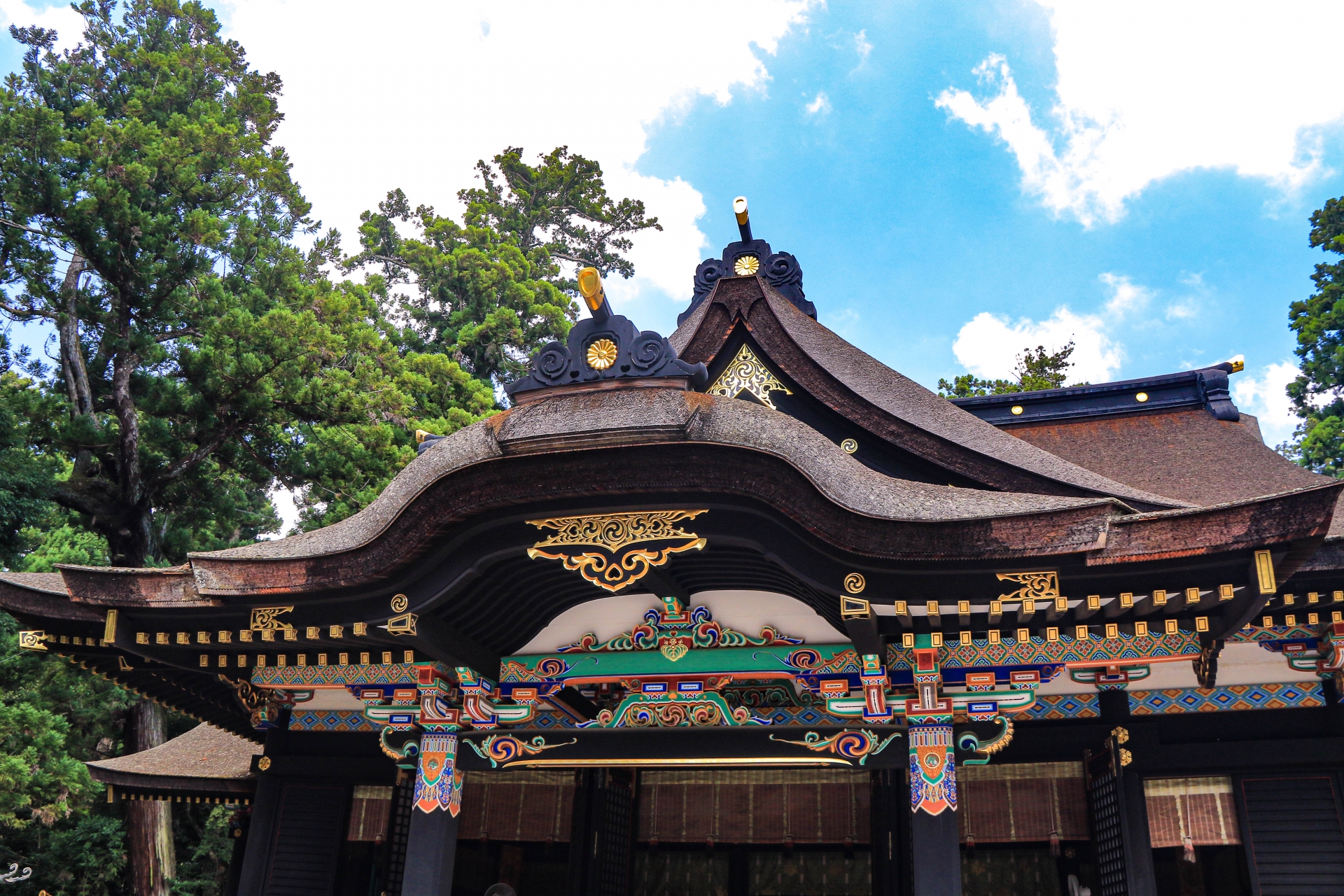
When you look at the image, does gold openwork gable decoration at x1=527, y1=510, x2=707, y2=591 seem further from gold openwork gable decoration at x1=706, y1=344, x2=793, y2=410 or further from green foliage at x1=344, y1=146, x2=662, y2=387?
green foliage at x1=344, y1=146, x2=662, y2=387

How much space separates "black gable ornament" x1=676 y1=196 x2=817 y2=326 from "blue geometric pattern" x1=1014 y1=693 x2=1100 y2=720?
498 cm

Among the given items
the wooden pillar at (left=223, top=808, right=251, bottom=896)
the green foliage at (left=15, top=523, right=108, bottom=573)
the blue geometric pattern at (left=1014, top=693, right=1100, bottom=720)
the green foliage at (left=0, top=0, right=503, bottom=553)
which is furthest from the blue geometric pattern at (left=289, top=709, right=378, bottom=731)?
the green foliage at (left=15, top=523, right=108, bottom=573)

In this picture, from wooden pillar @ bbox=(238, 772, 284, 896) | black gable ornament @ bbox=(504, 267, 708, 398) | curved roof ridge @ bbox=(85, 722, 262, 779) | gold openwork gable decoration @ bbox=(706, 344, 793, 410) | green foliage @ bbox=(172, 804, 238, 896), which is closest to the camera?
black gable ornament @ bbox=(504, 267, 708, 398)

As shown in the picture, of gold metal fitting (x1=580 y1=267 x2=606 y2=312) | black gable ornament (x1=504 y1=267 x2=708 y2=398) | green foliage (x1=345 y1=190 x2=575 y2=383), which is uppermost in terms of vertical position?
green foliage (x1=345 y1=190 x2=575 y2=383)

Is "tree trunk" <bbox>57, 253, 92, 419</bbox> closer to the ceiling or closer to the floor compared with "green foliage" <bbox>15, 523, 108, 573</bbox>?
closer to the ceiling

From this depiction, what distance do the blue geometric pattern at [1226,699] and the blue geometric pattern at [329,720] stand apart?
6314 mm

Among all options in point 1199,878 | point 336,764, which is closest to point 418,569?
point 336,764

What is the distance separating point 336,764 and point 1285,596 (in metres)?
7.43

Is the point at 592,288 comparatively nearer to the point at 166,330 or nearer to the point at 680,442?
the point at 680,442

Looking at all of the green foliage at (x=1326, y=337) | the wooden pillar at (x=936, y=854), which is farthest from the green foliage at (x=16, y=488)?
the green foliage at (x=1326, y=337)

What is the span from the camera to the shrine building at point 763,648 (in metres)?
5.60

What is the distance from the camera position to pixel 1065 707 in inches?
284

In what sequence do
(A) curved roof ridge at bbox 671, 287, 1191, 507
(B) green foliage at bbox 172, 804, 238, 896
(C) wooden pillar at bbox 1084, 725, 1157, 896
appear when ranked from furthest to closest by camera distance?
(B) green foliage at bbox 172, 804, 238, 896 < (A) curved roof ridge at bbox 671, 287, 1191, 507 < (C) wooden pillar at bbox 1084, 725, 1157, 896

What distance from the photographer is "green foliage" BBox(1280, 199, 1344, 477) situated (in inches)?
778
